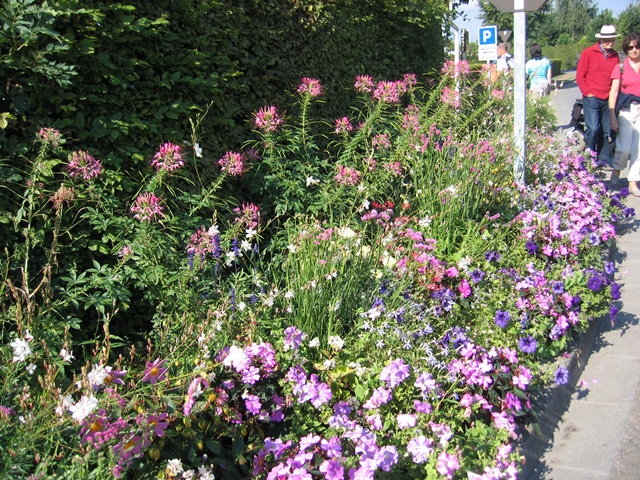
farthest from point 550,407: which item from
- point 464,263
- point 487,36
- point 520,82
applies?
point 487,36

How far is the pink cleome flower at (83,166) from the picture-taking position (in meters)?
2.81

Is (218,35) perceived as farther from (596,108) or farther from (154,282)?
(596,108)

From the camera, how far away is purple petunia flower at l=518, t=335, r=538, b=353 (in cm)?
325

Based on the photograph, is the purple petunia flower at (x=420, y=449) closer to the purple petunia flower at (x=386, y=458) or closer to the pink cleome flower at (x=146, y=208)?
the purple petunia flower at (x=386, y=458)

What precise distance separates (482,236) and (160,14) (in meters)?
2.61

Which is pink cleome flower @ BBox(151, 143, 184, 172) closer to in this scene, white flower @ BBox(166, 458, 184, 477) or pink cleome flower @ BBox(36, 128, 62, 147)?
pink cleome flower @ BBox(36, 128, 62, 147)

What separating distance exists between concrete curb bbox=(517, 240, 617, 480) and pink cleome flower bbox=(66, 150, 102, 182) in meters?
2.27

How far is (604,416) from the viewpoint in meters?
3.41

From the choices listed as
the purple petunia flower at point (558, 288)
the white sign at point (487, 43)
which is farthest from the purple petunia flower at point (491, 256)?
the white sign at point (487, 43)

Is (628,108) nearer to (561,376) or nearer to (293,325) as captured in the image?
(561,376)

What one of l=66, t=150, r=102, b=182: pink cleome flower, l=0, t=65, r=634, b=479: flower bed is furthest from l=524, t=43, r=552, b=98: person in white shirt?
l=66, t=150, r=102, b=182: pink cleome flower

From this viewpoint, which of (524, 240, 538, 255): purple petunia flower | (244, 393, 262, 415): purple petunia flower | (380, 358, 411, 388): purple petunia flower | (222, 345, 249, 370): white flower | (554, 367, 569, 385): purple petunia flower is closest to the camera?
(222, 345, 249, 370): white flower

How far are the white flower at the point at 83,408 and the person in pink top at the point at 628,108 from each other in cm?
739

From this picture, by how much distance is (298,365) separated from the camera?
101 inches
